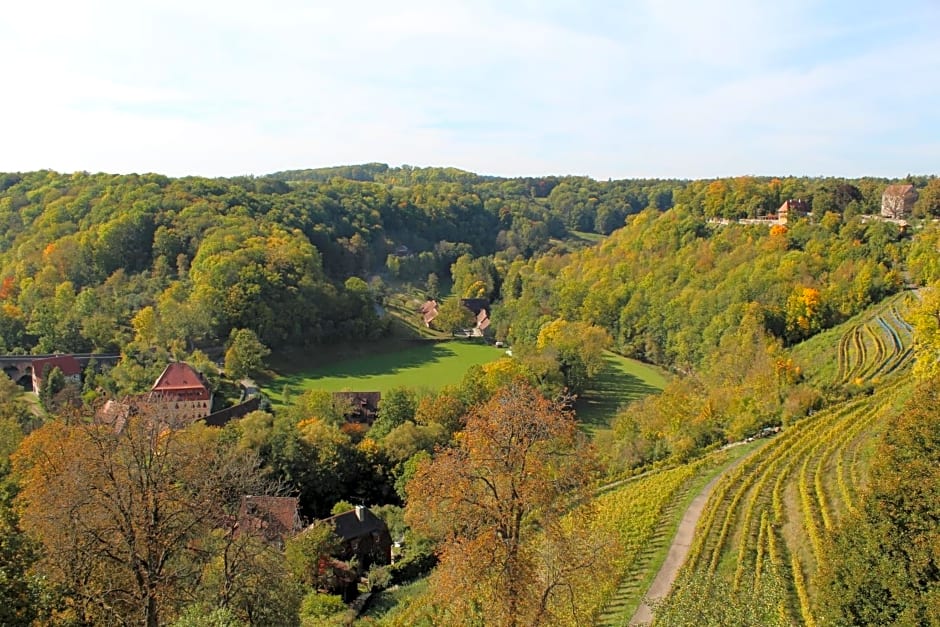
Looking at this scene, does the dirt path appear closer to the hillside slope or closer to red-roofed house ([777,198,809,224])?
the hillside slope

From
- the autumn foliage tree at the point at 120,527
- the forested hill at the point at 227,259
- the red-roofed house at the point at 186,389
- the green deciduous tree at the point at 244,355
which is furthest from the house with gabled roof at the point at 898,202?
the autumn foliage tree at the point at 120,527

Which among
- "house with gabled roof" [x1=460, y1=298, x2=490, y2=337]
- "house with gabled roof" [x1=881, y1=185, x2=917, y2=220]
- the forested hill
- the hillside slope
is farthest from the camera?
"house with gabled roof" [x1=460, y1=298, x2=490, y2=337]

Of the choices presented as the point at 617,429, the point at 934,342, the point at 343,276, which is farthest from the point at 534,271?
the point at 934,342

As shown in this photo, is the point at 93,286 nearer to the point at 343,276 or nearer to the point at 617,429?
the point at 343,276

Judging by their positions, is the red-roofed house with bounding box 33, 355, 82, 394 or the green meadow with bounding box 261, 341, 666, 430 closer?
the red-roofed house with bounding box 33, 355, 82, 394

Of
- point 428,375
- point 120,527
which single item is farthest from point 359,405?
point 120,527

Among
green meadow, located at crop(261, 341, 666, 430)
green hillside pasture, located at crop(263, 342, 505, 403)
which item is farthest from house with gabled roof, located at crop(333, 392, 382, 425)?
green hillside pasture, located at crop(263, 342, 505, 403)
